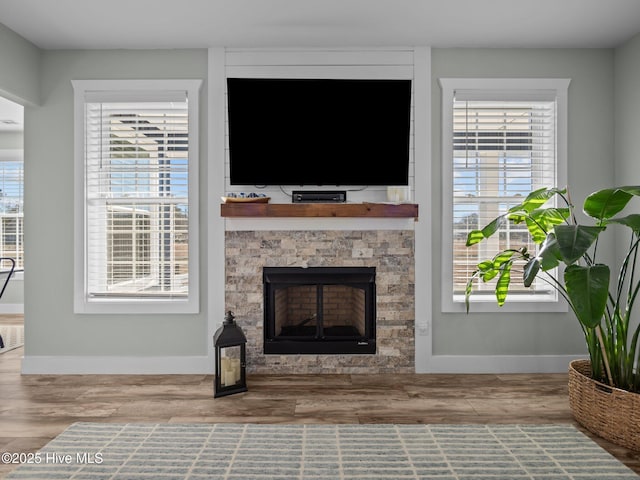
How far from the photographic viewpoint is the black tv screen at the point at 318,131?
11.4 feet

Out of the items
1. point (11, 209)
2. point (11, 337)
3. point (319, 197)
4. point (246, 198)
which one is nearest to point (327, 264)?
point (319, 197)

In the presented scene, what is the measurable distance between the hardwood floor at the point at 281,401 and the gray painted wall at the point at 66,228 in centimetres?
26

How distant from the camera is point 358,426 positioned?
2.61 m

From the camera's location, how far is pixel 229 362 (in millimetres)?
3195

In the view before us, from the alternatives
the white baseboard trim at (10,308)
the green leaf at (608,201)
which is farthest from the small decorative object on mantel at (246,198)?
the white baseboard trim at (10,308)

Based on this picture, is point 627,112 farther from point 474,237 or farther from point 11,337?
point 11,337

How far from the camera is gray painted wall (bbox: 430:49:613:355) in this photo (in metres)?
3.61

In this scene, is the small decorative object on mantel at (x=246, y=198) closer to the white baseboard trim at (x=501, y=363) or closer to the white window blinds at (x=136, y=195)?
the white window blinds at (x=136, y=195)

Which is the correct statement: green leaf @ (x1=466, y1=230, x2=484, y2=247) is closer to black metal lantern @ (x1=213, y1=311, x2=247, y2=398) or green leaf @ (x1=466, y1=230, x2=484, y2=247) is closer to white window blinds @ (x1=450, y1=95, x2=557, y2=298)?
white window blinds @ (x1=450, y1=95, x2=557, y2=298)

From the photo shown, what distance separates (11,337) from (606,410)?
536 centimetres

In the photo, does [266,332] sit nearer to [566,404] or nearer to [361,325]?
[361,325]

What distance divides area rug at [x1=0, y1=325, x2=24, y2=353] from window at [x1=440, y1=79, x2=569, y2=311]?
4.11 metres

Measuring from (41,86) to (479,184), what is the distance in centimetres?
353

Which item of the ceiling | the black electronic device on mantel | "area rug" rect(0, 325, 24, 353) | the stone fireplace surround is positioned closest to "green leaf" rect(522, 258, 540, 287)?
the stone fireplace surround
